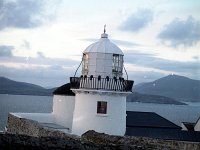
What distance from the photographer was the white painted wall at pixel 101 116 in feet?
54.1

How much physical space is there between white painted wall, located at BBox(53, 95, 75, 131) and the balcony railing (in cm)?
411

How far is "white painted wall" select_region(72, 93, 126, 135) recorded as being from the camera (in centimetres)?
1648

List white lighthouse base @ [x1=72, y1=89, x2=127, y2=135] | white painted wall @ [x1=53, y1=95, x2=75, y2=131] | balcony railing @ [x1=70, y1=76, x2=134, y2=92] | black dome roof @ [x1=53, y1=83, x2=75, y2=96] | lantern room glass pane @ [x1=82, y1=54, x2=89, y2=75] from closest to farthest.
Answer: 1. balcony railing @ [x1=70, y1=76, x2=134, y2=92]
2. white lighthouse base @ [x1=72, y1=89, x2=127, y2=135]
3. lantern room glass pane @ [x1=82, y1=54, x2=89, y2=75]
4. white painted wall @ [x1=53, y1=95, x2=75, y2=131]
5. black dome roof @ [x1=53, y1=83, x2=75, y2=96]

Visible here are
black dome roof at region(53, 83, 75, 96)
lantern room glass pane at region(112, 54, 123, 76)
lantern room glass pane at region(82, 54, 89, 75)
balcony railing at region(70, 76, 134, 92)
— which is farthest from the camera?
black dome roof at region(53, 83, 75, 96)

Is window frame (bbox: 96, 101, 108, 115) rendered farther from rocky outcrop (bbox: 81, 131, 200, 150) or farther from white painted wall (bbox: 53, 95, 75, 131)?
white painted wall (bbox: 53, 95, 75, 131)

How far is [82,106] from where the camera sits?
55.0 ft

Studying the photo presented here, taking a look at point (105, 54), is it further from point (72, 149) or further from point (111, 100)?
point (72, 149)

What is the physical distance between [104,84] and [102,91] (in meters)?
0.34

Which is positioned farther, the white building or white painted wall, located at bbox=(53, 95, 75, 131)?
white painted wall, located at bbox=(53, 95, 75, 131)

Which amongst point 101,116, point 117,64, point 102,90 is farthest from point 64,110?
point 117,64

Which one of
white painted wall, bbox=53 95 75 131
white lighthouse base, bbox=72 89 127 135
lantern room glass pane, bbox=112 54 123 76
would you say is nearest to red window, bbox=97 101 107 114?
white lighthouse base, bbox=72 89 127 135

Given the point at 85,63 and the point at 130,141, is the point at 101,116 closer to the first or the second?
the point at 85,63

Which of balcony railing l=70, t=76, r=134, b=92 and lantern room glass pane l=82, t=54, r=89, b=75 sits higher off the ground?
lantern room glass pane l=82, t=54, r=89, b=75

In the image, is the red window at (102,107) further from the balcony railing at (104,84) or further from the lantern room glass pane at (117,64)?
the lantern room glass pane at (117,64)
